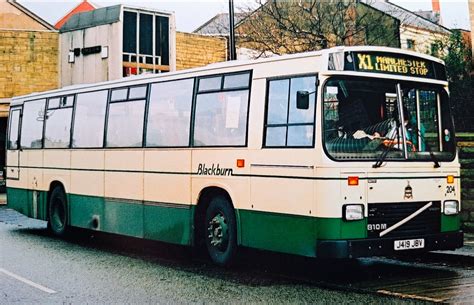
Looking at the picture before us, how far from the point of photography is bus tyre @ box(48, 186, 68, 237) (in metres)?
16.0

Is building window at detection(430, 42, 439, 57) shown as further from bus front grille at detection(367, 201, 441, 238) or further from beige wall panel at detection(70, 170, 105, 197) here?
bus front grille at detection(367, 201, 441, 238)

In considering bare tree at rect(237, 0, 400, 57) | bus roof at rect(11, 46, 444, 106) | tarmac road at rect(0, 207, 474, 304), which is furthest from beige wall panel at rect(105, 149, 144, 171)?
bare tree at rect(237, 0, 400, 57)

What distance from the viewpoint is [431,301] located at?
8.28 meters

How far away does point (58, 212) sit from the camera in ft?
53.6

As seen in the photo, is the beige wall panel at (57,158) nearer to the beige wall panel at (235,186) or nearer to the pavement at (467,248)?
the beige wall panel at (235,186)

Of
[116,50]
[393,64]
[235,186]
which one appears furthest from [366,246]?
[116,50]

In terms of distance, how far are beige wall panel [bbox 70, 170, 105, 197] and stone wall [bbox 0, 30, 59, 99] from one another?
78.7 ft

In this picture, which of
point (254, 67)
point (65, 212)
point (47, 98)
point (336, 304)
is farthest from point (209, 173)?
point (47, 98)

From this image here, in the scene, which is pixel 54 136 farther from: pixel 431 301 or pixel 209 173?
pixel 431 301

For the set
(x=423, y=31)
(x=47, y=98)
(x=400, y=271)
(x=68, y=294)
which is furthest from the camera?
(x=423, y=31)

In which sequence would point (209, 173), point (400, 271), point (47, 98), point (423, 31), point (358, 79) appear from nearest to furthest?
point (358, 79)
point (400, 271)
point (209, 173)
point (47, 98)
point (423, 31)

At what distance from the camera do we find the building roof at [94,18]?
37.4 m

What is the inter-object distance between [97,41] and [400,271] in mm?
29858

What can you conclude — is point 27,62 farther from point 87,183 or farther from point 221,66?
point 221,66
